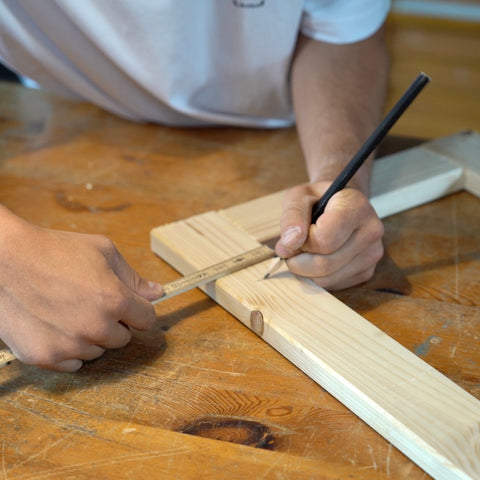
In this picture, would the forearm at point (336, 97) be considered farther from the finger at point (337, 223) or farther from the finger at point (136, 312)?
the finger at point (136, 312)

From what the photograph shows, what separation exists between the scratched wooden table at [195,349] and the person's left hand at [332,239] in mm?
57

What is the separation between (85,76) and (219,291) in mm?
741

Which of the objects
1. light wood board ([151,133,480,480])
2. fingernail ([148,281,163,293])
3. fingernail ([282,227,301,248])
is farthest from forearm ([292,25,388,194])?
fingernail ([148,281,163,293])

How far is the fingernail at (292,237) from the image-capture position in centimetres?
99

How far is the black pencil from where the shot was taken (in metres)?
0.89

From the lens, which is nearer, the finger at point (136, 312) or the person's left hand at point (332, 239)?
the finger at point (136, 312)

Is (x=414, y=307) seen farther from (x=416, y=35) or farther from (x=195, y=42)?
(x=416, y=35)

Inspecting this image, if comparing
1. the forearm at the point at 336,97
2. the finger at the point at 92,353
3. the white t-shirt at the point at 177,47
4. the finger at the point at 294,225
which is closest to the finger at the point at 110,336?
the finger at the point at 92,353

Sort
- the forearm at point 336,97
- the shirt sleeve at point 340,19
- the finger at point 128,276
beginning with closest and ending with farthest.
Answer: the finger at point 128,276
the forearm at point 336,97
the shirt sleeve at point 340,19

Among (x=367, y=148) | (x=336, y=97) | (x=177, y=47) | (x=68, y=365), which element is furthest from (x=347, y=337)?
(x=177, y=47)

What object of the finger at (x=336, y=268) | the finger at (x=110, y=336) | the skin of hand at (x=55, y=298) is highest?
the skin of hand at (x=55, y=298)

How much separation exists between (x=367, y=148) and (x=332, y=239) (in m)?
0.14

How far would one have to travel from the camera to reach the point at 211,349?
951 millimetres

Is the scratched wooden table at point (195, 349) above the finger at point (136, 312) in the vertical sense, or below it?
below
